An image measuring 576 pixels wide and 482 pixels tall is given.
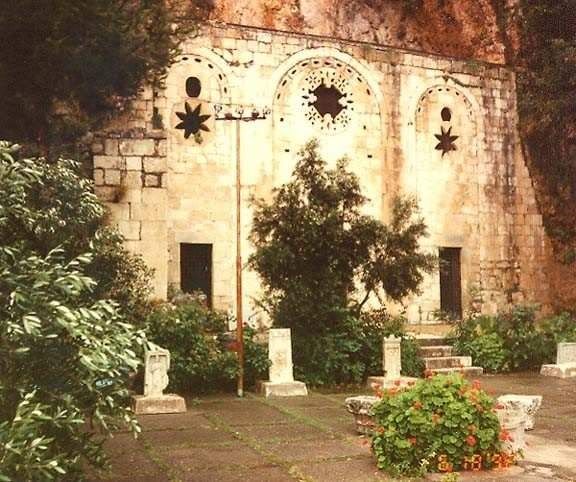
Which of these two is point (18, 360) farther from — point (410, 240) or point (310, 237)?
point (410, 240)

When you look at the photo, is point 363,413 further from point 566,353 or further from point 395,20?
point 395,20

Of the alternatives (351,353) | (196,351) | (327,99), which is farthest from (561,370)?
(327,99)

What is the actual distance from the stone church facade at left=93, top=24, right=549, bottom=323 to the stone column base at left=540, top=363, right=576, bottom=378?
3203mm

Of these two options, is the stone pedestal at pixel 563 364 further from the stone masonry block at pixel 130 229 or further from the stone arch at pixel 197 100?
the stone masonry block at pixel 130 229

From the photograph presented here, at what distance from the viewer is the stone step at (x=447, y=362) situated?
14570mm

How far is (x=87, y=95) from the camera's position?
524 inches

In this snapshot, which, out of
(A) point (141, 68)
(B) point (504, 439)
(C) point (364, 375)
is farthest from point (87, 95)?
(B) point (504, 439)

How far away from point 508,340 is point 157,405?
316 inches

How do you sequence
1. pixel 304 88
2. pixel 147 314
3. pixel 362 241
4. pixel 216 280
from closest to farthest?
1. pixel 147 314
2. pixel 362 241
3. pixel 216 280
4. pixel 304 88

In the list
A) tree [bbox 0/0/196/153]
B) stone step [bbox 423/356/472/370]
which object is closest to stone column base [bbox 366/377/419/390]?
stone step [bbox 423/356/472/370]

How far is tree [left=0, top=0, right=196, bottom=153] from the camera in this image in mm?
11719

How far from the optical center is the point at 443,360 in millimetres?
14727

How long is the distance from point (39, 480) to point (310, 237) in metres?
8.64

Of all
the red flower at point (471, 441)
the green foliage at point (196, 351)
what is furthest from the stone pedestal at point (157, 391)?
the red flower at point (471, 441)
